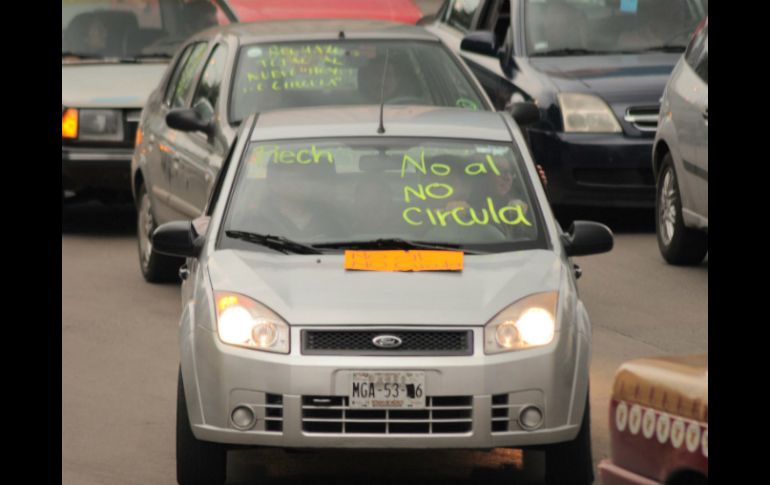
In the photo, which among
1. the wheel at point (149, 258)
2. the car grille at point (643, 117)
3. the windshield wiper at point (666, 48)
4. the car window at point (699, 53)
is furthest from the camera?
the windshield wiper at point (666, 48)

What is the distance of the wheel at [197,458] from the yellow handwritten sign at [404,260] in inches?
35.4

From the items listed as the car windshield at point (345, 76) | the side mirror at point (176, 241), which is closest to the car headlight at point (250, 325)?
the side mirror at point (176, 241)

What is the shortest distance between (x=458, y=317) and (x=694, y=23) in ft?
29.7

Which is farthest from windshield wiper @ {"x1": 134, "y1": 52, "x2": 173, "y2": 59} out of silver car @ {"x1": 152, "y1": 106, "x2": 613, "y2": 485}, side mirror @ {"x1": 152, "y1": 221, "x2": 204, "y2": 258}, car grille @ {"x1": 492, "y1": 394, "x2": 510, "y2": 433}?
car grille @ {"x1": 492, "y1": 394, "x2": 510, "y2": 433}

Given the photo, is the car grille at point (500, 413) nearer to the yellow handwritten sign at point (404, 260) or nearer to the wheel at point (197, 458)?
the yellow handwritten sign at point (404, 260)

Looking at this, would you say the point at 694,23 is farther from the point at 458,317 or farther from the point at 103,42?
the point at 458,317

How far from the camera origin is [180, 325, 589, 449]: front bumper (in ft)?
24.8

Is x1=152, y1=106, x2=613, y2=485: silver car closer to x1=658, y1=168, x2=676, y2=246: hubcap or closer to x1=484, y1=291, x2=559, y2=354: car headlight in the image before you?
x1=484, y1=291, x2=559, y2=354: car headlight

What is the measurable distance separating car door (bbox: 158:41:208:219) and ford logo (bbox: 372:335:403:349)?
476 centimetres

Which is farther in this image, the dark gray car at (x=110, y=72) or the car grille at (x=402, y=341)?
the dark gray car at (x=110, y=72)

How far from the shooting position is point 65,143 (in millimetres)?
15797

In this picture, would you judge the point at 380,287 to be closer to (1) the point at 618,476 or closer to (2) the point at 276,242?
(2) the point at 276,242

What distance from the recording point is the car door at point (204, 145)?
12016 millimetres
